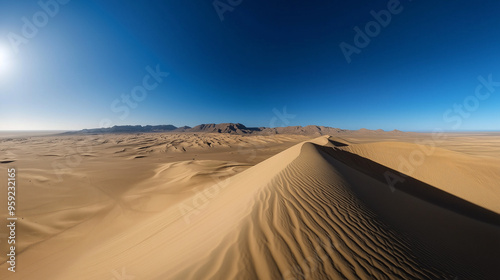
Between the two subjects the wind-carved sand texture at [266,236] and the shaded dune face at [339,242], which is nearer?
the shaded dune face at [339,242]

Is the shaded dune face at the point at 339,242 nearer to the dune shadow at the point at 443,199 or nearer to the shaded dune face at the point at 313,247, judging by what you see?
the shaded dune face at the point at 313,247

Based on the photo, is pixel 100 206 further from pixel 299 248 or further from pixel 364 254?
pixel 364 254

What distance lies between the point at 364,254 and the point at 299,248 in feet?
3.34

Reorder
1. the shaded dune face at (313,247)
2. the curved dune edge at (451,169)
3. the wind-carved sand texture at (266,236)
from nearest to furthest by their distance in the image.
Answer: the shaded dune face at (313,247)
the wind-carved sand texture at (266,236)
the curved dune edge at (451,169)

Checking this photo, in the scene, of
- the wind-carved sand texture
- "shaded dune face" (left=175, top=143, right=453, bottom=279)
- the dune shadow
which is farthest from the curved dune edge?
"shaded dune face" (left=175, top=143, right=453, bottom=279)

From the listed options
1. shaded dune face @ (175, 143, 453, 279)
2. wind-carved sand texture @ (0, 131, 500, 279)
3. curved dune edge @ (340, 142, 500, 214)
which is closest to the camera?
shaded dune face @ (175, 143, 453, 279)

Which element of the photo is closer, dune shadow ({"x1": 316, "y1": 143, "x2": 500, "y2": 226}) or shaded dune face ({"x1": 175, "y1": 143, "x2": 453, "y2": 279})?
shaded dune face ({"x1": 175, "y1": 143, "x2": 453, "y2": 279})

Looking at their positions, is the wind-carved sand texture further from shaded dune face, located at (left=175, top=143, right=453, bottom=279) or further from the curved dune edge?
the curved dune edge

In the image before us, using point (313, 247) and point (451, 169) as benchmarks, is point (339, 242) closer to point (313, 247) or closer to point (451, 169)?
point (313, 247)

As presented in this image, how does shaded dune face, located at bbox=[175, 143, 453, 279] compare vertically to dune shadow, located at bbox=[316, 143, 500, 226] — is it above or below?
above

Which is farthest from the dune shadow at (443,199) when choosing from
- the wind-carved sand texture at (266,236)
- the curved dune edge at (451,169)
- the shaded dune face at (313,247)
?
the shaded dune face at (313,247)

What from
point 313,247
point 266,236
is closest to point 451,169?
point 313,247

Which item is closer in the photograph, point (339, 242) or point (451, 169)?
point (339, 242)

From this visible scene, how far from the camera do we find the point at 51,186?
9.88 meters
